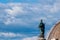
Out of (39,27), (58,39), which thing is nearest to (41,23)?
(39,27)

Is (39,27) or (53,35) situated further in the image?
(39,27)

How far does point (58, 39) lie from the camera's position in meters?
19.9

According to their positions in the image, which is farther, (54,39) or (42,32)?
(42,32)

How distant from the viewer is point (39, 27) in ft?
72.5

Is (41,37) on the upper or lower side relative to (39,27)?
lower

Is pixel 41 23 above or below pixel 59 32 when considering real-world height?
above

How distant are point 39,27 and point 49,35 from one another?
71.8 inches

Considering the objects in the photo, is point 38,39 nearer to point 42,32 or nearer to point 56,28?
point 42,32

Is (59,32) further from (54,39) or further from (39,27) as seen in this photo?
(39,27)

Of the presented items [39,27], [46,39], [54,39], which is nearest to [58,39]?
[54,39]

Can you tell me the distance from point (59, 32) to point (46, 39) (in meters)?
1.90

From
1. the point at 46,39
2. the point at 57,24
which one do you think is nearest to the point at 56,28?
the point at 57,24

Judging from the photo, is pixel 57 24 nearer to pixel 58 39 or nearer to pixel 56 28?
pixel 56 28

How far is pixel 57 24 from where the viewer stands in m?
20.7
